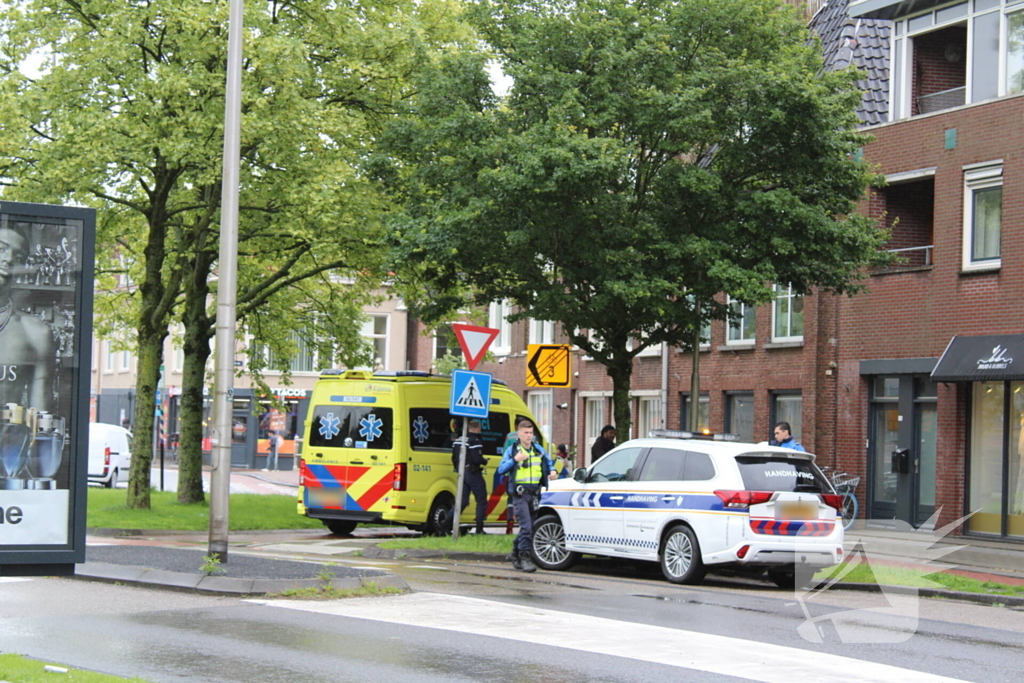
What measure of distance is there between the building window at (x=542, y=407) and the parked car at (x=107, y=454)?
39.5ft

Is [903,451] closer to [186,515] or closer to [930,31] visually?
[930,31]

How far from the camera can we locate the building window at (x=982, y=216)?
75.5 ft

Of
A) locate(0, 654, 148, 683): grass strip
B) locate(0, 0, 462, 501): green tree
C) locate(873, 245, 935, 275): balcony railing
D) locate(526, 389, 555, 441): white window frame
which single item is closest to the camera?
locate(0, 654, 148, 683): grass strip

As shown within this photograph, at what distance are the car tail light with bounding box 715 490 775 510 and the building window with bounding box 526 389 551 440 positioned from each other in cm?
2631

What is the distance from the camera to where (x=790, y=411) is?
28.8 m

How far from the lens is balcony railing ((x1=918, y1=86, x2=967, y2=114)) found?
79.6ft

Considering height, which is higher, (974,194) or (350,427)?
(974,194)

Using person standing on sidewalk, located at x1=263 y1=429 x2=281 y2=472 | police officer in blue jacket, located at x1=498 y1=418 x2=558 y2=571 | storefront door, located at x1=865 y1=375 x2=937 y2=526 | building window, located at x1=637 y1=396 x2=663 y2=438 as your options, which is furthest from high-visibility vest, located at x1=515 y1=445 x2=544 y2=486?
person standing on sidewalk, located at x1=263 y1=429 x2=281 y2=472

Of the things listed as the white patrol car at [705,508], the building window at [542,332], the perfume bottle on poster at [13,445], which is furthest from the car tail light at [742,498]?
the building window at [542,332]

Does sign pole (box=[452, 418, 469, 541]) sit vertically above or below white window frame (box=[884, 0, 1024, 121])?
below

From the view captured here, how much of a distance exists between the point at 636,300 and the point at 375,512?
519 centimetres

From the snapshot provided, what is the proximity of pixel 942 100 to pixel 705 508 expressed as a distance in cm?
1323

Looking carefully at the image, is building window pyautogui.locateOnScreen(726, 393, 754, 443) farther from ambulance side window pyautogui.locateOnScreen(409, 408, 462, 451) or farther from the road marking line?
Answer: the road marking line

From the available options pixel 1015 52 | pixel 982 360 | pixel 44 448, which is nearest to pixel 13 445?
pixel 44 448
